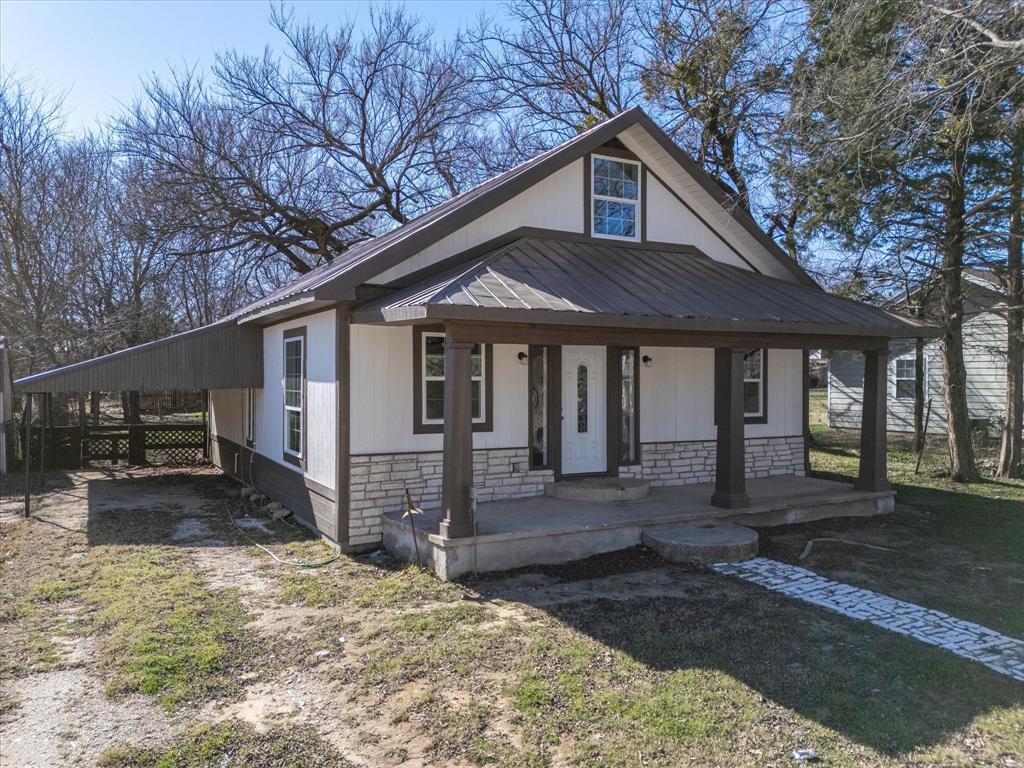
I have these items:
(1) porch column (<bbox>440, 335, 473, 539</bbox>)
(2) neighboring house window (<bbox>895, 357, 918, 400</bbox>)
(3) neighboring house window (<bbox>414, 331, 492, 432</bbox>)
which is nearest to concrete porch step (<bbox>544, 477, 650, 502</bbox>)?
(3) neighboring house window (<bbox>414, 331, 492, 432</bbox>)

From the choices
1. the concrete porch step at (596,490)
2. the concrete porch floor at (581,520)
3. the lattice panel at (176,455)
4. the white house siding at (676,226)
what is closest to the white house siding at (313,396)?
the concrete porch floor at (581,520)

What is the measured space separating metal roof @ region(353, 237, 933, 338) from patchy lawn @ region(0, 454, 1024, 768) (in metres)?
2.62

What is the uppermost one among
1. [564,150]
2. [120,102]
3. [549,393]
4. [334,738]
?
[120,102]

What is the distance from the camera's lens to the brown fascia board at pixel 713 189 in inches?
388

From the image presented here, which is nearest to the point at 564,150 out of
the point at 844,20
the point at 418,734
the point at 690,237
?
the point at 690,237

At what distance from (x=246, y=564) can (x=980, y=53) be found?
9.70 metres

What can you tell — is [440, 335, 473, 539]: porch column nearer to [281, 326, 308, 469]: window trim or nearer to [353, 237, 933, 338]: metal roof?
[353, 237, 933, 338]: metal roof

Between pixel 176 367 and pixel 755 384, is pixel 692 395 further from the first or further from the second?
pixel 176 367

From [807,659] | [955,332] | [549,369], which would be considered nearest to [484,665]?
[807,659]

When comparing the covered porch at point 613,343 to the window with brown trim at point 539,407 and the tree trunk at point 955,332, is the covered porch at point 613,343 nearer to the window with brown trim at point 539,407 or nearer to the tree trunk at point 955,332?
the window with brown trim at point 539,407

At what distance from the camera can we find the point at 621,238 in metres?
10.2

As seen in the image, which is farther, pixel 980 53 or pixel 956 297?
pixel 956 297

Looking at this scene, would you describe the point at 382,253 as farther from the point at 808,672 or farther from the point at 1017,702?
the point at 1017,702

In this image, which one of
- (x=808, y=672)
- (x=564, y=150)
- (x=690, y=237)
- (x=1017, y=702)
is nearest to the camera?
(x=1017, y=702)
